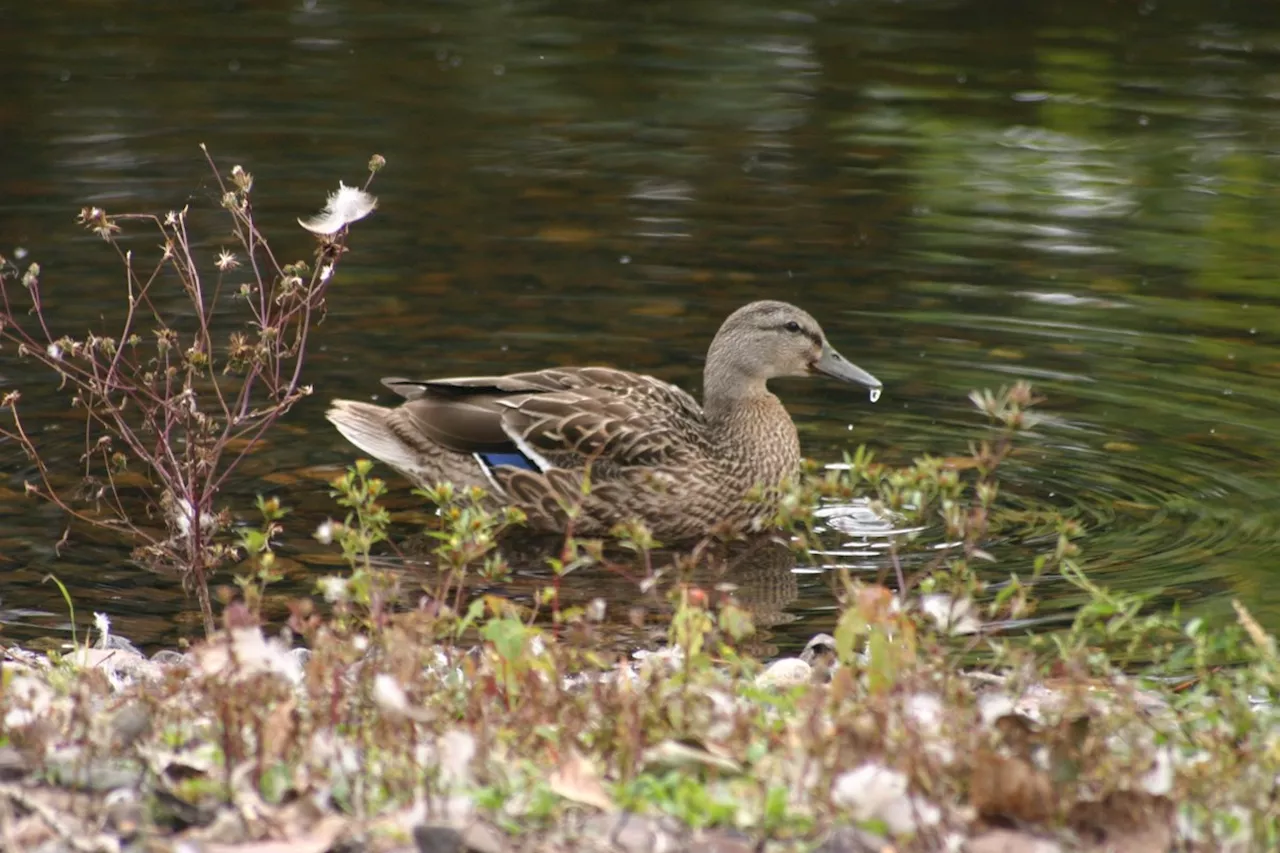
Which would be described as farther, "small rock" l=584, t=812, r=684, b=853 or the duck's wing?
the duck's wing

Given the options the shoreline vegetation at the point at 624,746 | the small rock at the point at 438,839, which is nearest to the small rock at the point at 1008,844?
the shoreline vegetation at the point at 624,746

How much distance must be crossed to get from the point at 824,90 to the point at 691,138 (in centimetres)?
198

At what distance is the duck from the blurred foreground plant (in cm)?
62

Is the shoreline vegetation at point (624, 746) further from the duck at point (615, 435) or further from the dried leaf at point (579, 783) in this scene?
the duck at point (615, 435)

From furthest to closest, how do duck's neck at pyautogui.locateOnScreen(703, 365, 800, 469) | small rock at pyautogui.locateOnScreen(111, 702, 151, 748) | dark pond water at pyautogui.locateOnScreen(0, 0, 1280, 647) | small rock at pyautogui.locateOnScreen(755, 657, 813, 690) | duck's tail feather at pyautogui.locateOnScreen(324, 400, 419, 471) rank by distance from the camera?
duck's neck at pyautogui.locateOnScreen(703, 365, 800, 469), duck's tail feather at pyautogui.locateOnScreen(324, 400, 419, 471), dark pond water at pyautogui.locateOnScreen(0, 0, 1280, 647), small rock at pyautogui.locateOnScreen(755, 657, 813, 690), small rock at pyautogui.locateOnScreen(111, 702, 151, 748)

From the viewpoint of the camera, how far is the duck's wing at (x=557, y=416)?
8.55m

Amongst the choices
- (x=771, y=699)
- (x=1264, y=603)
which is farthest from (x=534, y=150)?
(x=771, y=699)

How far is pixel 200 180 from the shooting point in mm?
12648

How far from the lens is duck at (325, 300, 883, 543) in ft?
28.1

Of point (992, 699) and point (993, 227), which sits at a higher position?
point (992, 699)

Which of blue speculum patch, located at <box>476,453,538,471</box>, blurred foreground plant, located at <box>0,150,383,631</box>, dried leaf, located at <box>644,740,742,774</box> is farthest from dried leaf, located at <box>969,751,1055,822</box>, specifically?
blue speculum patch, located at <box>476,453,538,471</box>

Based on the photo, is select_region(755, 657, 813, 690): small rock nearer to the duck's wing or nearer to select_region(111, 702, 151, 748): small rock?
select_region(111, 702, 151, 748): small rock

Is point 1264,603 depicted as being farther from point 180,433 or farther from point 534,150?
point 534,150

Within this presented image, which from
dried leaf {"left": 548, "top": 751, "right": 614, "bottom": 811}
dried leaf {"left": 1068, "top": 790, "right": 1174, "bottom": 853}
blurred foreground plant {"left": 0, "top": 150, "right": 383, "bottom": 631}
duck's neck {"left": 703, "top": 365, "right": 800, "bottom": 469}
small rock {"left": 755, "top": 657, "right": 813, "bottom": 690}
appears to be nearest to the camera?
dried leaf {"left": 1068, "top": 790, "right": 1174, "bottom": 853}
